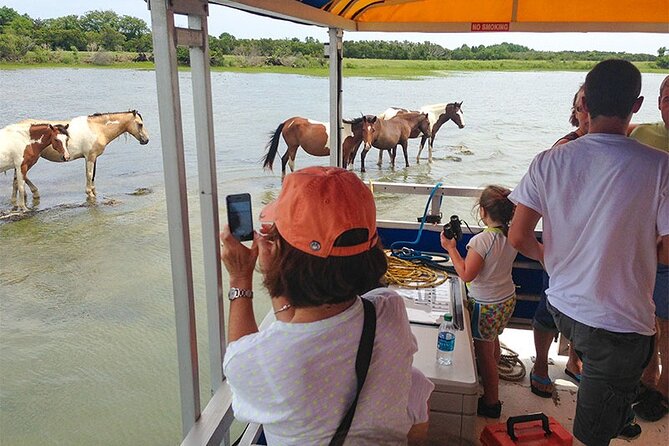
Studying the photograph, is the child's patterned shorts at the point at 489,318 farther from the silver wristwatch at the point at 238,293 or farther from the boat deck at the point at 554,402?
the silver wristwatch at the point at 238,293

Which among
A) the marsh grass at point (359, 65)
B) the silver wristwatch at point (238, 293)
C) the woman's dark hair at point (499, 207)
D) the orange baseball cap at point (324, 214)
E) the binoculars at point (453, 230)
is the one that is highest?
the marsh grass at point (359, 65)

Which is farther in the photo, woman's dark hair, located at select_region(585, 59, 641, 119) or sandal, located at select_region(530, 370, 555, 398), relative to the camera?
sandal, located at select_region(530, 370, 555, 398)

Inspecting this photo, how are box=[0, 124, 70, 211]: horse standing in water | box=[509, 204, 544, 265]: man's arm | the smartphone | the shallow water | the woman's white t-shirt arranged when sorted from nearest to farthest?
the woman's white t-shirt
the smartphone
box=[509, 204, 544, 265]: man's arm
the shallow water
box=[0, 124, 70, 211]: horse standing in water

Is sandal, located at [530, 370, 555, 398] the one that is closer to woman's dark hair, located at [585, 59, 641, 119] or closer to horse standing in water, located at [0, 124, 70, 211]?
woman's dark hair, located at [585, 59, 641, 119]

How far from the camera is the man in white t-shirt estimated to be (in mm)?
1484

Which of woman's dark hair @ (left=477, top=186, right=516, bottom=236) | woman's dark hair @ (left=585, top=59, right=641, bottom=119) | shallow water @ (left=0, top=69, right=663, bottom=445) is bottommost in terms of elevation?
shallow water @ (left=0, top=69, right=663, bottom=445)

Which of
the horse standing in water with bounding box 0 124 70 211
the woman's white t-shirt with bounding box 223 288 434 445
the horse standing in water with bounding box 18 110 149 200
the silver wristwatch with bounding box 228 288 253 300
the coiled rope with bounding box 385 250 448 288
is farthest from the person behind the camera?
the horse standing in water with bounding box 18 110 149 200

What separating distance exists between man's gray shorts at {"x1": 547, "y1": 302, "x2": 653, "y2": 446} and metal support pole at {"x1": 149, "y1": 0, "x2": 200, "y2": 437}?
118cm

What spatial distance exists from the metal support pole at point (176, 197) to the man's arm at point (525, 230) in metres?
1.06

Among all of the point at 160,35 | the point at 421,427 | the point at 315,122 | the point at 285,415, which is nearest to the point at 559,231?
the point at 421,427

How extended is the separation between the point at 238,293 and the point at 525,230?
3.38 feet

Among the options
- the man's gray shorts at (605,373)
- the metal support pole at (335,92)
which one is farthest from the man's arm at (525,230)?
the metal support pole at (335,92)

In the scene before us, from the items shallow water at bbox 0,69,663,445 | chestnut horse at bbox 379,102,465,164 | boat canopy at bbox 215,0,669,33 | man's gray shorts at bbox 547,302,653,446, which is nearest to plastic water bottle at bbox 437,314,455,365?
man's gray shorts at bbox 547,302,653,446

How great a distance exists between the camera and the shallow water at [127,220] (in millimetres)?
6082
